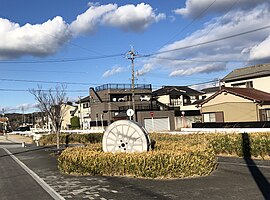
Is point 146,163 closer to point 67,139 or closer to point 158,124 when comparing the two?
point 67,139

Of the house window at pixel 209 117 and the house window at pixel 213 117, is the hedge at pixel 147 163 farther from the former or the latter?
the house window at pixel 209 117

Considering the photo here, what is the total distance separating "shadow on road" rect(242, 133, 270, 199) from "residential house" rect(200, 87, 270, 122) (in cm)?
1300

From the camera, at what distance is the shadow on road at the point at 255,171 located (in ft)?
25.4

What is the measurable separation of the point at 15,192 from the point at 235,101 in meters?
23.1

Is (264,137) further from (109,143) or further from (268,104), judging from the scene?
(268,104)

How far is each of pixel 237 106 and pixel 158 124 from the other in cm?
1828

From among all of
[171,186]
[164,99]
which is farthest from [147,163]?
[164,99]

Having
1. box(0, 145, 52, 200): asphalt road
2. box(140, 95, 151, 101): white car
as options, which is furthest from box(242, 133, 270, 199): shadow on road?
box(140, 95, 151, 101): white car

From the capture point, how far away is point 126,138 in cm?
1195

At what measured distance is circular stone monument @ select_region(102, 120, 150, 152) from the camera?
1170cm

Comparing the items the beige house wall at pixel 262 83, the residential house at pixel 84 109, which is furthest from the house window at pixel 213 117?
the residential house at pixel 84 109

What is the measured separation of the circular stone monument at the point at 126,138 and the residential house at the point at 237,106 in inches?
700

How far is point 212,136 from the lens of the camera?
16.7m

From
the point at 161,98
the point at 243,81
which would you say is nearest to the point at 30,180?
the point at 243,81
